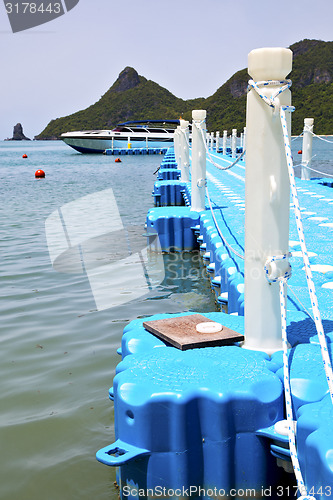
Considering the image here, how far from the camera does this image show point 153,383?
7.91 feet

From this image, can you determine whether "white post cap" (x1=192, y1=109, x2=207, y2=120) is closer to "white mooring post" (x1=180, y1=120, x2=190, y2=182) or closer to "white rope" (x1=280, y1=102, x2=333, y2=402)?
"white mooring post" (x1=180, y1=120, x2=190, y2=182)

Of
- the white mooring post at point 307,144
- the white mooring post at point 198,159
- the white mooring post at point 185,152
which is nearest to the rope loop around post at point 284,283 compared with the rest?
the white mooring post at point 198,159

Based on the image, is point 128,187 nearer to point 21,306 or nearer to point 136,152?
point 21,306

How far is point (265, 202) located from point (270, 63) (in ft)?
2.12

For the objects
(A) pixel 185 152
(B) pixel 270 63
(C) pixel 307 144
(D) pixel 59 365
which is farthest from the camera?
(C) pixel 307 144

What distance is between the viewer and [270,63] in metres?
2.48

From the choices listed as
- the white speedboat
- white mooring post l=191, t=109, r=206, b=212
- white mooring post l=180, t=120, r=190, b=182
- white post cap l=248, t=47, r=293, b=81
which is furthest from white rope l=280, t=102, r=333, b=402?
the white speedboat

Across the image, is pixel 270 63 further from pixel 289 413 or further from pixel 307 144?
pixel 307 144

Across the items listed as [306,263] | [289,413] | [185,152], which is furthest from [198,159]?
[289,413]

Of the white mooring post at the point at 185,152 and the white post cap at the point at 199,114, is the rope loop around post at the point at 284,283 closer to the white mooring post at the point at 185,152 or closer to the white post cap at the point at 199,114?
the white post cap at the point at 199,114

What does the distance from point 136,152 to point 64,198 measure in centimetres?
3669

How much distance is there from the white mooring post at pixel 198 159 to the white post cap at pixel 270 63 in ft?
16.0

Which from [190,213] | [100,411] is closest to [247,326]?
[100,411]

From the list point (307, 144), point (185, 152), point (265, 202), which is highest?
point (307, 144)
